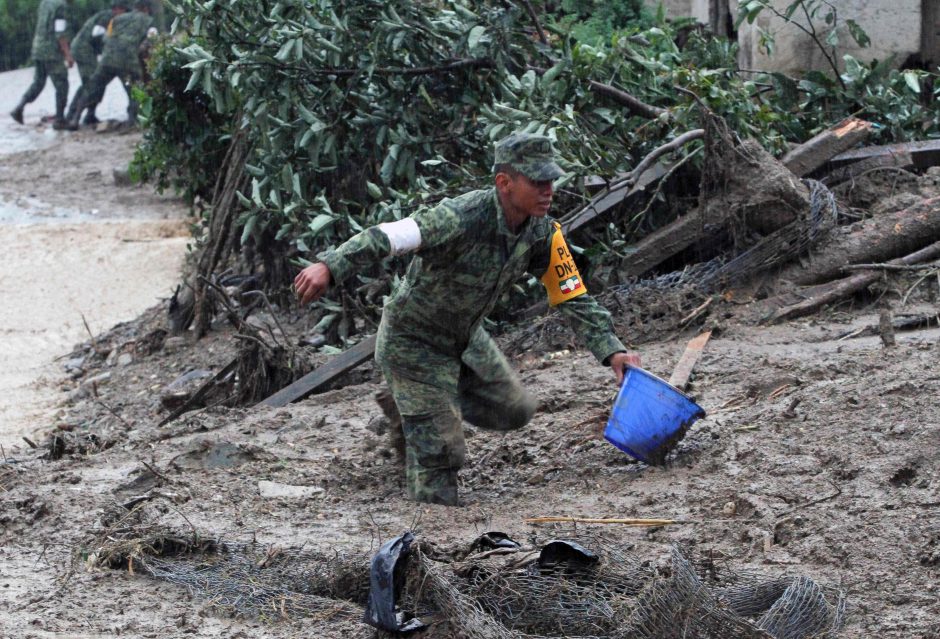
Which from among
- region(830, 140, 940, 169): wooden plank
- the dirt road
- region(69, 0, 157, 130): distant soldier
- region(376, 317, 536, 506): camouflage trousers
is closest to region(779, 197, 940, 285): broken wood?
region(830, 140, 940, 169): wooden plank

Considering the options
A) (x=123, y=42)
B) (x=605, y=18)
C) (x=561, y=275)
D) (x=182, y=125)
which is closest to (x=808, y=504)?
(x=561, y=275)

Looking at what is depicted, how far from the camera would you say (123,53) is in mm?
17484

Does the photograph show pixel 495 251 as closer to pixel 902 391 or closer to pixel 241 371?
pixel 902 391

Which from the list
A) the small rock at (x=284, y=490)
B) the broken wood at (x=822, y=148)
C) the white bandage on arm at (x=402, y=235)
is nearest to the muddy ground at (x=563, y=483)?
the small rock at (x=284, y=490)

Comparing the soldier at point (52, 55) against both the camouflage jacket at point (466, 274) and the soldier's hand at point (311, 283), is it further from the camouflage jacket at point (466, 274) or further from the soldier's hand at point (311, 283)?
the soldier's hand at point (311, 283)

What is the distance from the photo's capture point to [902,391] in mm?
4863

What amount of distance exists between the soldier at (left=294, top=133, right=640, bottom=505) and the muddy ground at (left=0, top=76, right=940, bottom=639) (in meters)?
0.28

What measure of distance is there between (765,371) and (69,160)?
490 inches

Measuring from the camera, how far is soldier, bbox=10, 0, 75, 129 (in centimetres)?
1816

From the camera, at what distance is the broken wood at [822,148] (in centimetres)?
741

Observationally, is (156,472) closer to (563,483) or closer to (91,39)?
(563,483)

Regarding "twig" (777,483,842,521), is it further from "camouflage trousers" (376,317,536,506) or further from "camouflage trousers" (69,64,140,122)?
"camouflage trousers" (69,64,140,122)

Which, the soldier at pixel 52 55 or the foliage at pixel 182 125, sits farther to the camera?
the soldier at pixel 52 55

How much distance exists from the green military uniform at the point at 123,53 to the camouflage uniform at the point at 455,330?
1365cm
